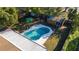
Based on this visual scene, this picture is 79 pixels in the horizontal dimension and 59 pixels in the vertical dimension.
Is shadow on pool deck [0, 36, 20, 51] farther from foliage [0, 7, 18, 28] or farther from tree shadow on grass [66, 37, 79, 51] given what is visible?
tree shadow on grass [66, 37, 79, 51]

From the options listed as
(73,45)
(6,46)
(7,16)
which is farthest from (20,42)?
(73,45)

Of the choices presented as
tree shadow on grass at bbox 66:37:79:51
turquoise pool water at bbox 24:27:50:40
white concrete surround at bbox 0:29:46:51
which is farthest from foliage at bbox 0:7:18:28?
tree shadow on grass at bbox 66:37:79:51

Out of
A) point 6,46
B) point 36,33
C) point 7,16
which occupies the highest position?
point 7,16

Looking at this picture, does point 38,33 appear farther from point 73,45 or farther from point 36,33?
point 73,45

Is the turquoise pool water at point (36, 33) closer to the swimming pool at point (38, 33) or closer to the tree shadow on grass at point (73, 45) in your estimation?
the swimming pool at point (38, 33)

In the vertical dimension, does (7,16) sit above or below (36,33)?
above
